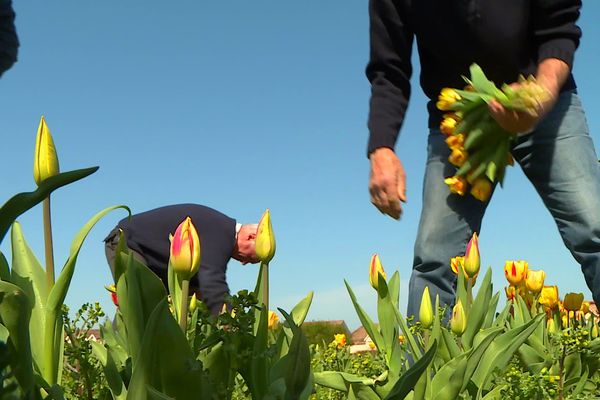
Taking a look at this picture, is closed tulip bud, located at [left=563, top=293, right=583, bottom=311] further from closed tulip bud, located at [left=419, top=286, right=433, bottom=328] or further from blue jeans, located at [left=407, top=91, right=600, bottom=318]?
closed tulip bud, located at [left=419, top=286, right=433, bottom=328]

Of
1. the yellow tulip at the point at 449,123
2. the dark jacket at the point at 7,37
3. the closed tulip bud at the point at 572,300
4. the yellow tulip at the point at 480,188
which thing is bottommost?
the closed tulip bud at the point at 572,300

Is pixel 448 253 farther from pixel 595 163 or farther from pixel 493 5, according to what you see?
pixel 493 5

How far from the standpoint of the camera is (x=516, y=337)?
6.15 feet

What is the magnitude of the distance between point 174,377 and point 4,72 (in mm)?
683

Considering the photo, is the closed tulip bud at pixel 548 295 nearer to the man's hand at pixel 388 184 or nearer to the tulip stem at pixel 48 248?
the man's hand at pixel 388 184

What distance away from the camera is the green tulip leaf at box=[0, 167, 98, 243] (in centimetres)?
92

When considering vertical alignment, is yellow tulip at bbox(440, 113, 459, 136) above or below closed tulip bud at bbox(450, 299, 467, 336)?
above

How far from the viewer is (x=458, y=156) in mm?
2514

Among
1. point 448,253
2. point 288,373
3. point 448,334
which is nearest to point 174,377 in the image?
point 288,373

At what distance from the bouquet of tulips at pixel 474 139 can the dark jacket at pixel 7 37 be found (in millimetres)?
1424

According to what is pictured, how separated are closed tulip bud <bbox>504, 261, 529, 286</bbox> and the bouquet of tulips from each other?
87 centimetres

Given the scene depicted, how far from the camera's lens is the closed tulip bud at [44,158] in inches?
44.7

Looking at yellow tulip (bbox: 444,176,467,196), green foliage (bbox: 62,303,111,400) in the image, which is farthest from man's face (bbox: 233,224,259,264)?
green foliage (bbox: 62,303,111,400)

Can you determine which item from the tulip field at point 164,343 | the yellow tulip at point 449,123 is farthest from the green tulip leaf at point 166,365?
the yellow tulip at point 449,123
